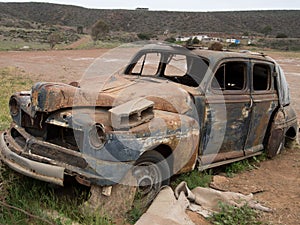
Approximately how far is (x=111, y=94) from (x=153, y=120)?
0.81 m

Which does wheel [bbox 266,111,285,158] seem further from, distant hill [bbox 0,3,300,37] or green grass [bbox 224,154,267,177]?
distant hill [bbox 0,3,300,37]

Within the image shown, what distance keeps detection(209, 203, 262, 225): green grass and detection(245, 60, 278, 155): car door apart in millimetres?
1692

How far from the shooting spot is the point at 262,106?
5805mm

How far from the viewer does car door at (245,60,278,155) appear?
5.71 m

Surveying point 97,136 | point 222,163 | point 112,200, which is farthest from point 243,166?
point 97,136

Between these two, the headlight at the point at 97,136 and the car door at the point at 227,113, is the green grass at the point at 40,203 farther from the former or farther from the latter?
the car door at the point at 227,113

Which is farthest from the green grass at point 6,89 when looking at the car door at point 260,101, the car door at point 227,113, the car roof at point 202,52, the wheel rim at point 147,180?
the car door at point 260,101

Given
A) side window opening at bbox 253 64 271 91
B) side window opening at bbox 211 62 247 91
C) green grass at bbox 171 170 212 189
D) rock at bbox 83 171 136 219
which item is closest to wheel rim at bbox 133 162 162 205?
rock at bbox 83 171 136 219

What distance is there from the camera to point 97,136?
3.87 meters

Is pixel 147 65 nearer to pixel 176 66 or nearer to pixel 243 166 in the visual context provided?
pixel 176 66

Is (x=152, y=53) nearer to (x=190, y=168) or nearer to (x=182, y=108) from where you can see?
(x=182, y=108)

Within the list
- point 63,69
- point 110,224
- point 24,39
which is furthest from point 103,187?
point 24,39

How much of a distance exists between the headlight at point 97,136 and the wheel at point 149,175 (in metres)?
0.44

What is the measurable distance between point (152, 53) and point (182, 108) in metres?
1.64
